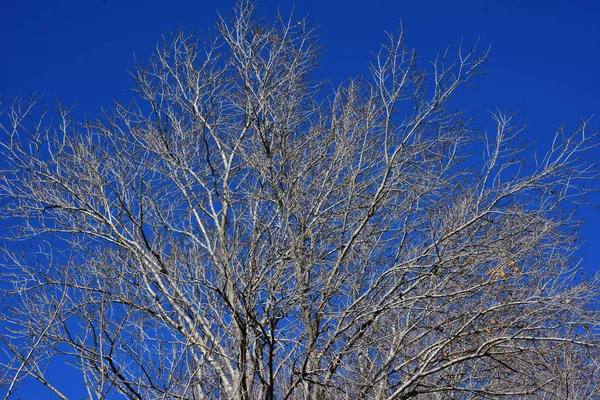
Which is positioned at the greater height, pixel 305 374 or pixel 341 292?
pixel 341 292

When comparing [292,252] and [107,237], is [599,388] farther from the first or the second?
[107,237]

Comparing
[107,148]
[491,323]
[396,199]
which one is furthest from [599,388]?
[107,148]

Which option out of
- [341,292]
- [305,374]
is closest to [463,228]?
[341,292]

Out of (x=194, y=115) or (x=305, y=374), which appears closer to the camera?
(x=305, y=374)

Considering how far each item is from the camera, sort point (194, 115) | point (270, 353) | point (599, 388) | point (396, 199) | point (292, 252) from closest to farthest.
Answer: point (270, 353)
point (292, 252)
point (396, 199)
point (194, 115)
point (599, 388)

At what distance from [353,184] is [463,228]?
1310 millimetres

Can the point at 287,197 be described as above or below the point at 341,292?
above

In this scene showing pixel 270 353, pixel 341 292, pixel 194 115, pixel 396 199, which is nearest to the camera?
pixel 270 353

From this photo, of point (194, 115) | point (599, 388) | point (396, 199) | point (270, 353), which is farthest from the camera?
point (599, 388)

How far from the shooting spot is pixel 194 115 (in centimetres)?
885

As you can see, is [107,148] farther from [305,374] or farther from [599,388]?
[599,388]

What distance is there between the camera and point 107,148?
853 cm

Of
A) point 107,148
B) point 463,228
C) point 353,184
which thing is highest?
point 107,148

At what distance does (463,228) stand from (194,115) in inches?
142
